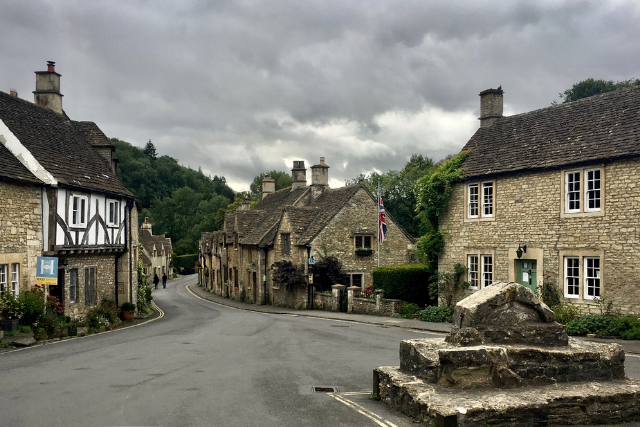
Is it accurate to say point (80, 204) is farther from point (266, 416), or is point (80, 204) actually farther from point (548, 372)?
point (548, 372)

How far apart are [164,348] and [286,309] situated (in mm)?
19103

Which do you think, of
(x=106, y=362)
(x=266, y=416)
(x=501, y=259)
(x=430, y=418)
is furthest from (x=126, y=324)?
(x=430, y=418)

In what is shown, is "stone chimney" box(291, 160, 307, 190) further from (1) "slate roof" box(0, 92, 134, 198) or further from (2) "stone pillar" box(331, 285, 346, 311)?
(1) "slate roof" box(0, 92, 134, 198)

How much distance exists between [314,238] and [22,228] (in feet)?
57.0

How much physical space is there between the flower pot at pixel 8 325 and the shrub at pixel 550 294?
1894cm

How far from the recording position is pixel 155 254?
79.2 metres

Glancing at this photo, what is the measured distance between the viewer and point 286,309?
Result: 35000mm

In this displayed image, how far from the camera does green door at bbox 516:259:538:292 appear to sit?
22141 mm

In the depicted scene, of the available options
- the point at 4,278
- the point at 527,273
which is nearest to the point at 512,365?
the point at 527,273

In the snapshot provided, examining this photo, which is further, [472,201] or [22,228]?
[472,201]

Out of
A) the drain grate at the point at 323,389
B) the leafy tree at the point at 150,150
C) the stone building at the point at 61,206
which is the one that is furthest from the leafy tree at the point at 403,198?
the leafy tree at the point at 150,150

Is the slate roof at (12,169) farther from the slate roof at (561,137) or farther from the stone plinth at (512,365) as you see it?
the slate roof at (561,137)

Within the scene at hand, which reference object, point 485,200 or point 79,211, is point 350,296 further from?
point 79,211

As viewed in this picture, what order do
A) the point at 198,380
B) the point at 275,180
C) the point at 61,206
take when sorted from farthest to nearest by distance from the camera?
the point at 275,180
the point at 61,206
the point at 198,380
